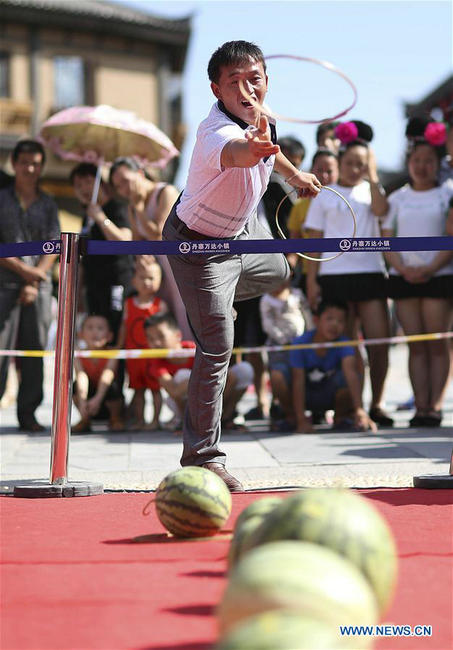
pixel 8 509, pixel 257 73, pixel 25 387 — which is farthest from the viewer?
pixel 25 387

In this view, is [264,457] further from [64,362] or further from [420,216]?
[420,216]

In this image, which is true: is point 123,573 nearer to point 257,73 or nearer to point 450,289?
point 257,73

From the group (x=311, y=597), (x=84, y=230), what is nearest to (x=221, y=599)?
(x=311, y=597)

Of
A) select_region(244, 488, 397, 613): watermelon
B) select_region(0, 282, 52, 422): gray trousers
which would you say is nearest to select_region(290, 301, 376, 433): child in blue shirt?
select_region(0, 282, 52, 422): gray trousers

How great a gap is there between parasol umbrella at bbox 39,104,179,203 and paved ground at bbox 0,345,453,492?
277 cm

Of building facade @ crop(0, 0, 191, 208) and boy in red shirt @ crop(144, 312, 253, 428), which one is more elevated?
building facade @ crop(0, 0, 191, 208)

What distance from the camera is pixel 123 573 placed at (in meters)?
2.98

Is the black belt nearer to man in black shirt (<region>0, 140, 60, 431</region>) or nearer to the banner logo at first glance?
the banner logo

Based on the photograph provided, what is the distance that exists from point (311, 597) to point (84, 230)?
7189 mm

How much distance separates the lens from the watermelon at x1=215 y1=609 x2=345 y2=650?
1.67 m

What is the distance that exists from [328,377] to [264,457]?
6.00 feet

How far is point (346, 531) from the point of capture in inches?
89.4

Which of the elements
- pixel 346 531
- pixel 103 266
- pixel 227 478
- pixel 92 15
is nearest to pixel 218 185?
pixel 227 478

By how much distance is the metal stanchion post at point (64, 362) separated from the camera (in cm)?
474
